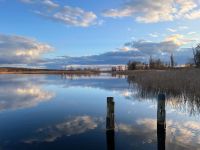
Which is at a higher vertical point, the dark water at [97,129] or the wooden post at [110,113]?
the wooden post at [110,113]

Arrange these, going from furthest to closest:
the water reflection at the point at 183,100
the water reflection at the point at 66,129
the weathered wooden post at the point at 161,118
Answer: the water reflection at the point at 183,100, the weathered wooden post at the point at 161,118, the water reflection at the point at 66,129

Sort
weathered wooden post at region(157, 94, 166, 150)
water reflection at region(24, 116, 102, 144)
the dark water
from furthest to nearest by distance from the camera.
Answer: weathered wooden post at region(157, 94, 166, 150) < water reflection at region(24, 116, 102, 144) < the dark water

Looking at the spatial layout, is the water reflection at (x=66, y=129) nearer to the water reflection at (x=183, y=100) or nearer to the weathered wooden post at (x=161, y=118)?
the weathered wooden post at (x=161, y=118)

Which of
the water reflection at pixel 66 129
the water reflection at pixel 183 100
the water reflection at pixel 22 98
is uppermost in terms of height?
the water reflection at pixel 183 100

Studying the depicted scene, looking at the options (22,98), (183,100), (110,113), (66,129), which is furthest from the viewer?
(22,98)

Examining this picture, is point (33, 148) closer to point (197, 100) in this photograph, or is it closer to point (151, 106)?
point (151, 106)

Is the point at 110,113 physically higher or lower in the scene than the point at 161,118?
higher

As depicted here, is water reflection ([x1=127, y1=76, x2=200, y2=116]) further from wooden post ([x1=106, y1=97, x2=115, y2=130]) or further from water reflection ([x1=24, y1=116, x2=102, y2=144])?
wooden post ([x1=106, y1=97, x2=115, y2=130])

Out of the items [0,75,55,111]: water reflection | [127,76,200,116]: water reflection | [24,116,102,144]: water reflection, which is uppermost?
[127,76,200,116]: water reflection

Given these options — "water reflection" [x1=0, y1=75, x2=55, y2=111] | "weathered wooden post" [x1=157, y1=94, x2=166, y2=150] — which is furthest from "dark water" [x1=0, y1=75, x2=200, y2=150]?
"water reflection" [x1=0, y1=75, x2=55, y2=111]

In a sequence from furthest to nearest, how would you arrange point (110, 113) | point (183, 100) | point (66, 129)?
point (183, 100)
point (66, 129)
point (110, 113)

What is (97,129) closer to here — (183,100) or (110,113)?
(110,113)

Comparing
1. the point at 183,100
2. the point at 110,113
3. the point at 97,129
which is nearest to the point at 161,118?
the point at 110,113

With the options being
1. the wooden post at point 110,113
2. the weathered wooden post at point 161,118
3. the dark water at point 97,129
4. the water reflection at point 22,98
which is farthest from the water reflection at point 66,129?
the water reflection at point 22,98
